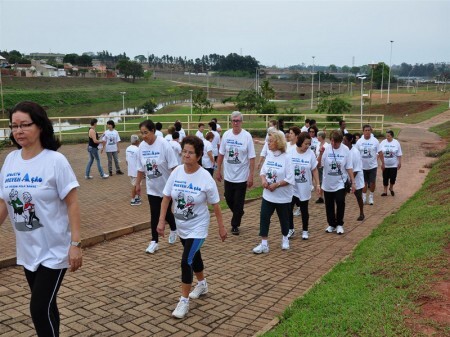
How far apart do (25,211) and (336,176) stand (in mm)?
5580

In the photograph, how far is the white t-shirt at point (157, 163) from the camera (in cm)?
668

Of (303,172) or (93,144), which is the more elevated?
(303,172)

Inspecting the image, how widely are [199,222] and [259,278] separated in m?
1.55

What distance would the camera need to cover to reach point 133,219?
345 inches

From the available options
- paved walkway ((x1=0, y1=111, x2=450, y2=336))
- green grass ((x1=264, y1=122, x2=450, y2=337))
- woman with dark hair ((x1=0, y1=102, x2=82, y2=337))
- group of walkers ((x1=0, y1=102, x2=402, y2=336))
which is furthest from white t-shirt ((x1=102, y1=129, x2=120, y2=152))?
woman with dark hair ((x1=0, y1=102, x2=82, y2=337))

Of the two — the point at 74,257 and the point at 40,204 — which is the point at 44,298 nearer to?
the point at 74,257

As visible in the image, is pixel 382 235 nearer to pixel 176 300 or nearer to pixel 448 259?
pixel 448 259

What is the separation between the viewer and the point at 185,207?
4.74 metres

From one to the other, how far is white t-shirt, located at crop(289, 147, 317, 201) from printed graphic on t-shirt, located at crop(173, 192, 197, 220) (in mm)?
3163

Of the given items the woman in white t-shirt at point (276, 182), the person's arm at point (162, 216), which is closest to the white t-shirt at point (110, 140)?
the woman in white t-shirt at point (276, 182)

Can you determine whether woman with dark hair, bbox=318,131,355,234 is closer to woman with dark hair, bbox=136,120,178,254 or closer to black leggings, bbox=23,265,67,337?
woman with dark hair, bbox=136,120,178,254

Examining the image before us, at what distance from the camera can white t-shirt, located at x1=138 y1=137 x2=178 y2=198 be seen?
6.68 meters

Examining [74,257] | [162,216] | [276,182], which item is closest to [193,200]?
[162,216]

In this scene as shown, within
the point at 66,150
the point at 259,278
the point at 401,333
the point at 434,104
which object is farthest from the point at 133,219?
the point at 434,104
